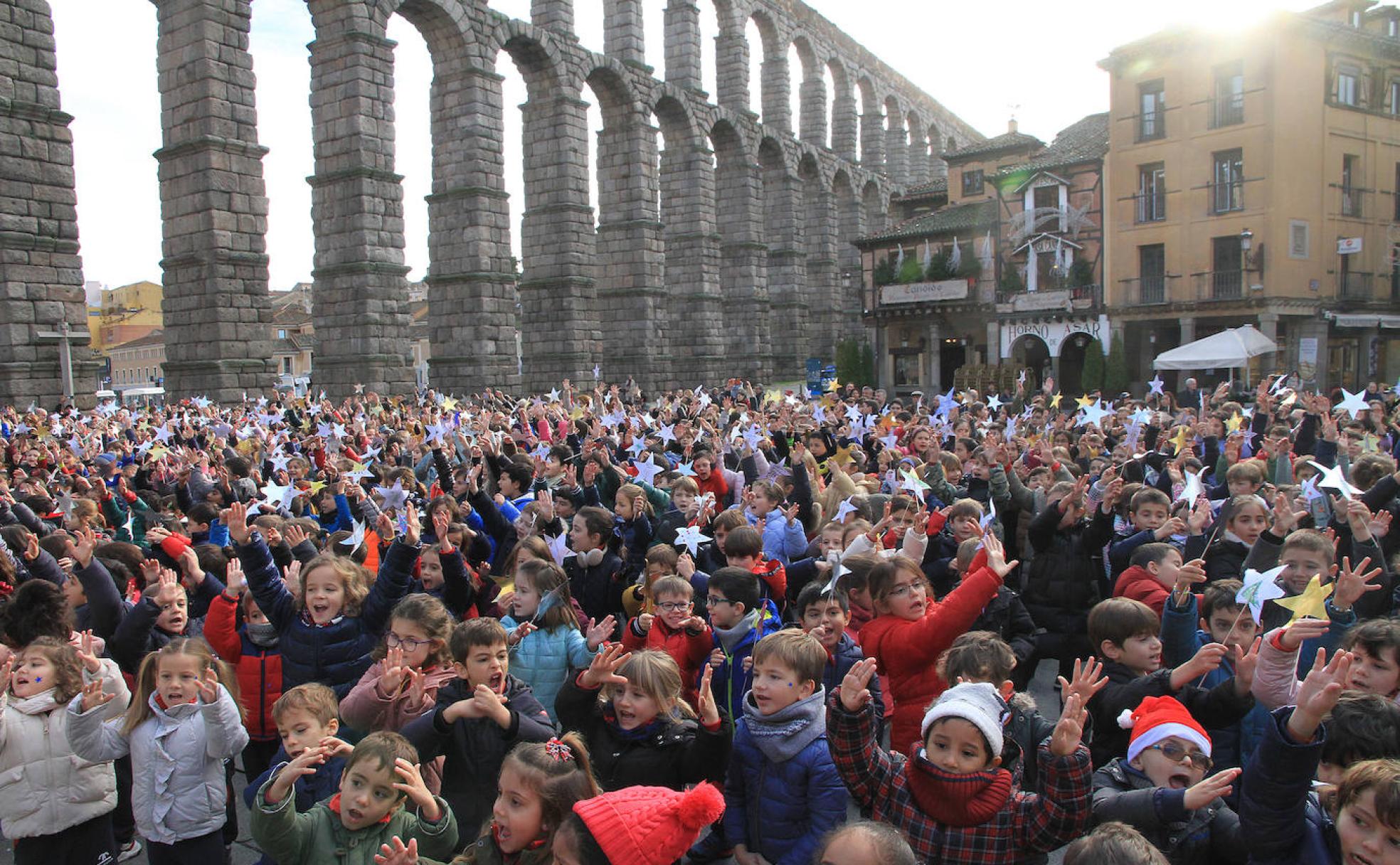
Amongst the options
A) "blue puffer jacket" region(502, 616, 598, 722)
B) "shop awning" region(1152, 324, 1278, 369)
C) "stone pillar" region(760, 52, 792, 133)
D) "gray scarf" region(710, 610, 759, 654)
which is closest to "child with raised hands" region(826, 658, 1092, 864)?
"gray scarf" region(710, 610, 759, 654)

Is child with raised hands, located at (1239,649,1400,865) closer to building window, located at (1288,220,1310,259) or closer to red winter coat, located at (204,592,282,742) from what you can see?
red winter coat, located at (204,592,282,742)

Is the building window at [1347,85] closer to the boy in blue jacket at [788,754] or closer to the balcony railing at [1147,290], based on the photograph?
the balcony railing at [1147,290]

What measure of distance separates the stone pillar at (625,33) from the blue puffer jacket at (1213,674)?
1195 inches

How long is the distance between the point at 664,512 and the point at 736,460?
2.75 m

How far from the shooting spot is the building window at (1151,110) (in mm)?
32438

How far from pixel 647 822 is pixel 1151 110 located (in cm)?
3607

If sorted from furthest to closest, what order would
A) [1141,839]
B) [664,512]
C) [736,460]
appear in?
1. [736,460]
2. [664,512]
3. [1141,839]

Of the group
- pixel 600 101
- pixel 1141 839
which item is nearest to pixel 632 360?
pixel 600 101

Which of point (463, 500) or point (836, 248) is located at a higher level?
point (836, 248)

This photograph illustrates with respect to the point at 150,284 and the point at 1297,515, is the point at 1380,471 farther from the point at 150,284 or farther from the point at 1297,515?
the point at 150,284

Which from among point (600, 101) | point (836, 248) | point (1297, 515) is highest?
point (600, 101)

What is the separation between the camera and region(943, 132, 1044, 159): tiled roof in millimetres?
39750

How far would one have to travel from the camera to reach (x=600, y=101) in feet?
105

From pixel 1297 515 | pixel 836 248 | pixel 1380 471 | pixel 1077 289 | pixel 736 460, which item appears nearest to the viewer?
pixel 1297 515
